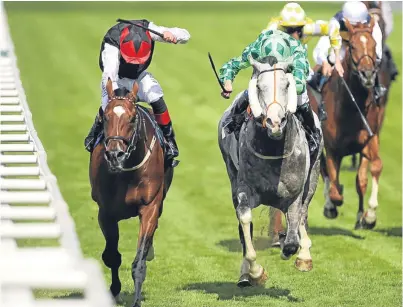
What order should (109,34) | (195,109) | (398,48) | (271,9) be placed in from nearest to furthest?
(109,34), (195,109), (398,48), (271,9)

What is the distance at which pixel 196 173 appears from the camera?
68.9 feet

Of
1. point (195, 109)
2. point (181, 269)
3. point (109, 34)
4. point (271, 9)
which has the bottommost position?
point (271, 9)

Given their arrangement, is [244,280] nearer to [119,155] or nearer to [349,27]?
[119,155]

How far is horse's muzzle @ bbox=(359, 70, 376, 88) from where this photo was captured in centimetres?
1495

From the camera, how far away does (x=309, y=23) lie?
43.3 feet

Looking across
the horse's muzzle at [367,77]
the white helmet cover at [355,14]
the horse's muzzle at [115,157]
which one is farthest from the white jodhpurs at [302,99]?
the white helmet cover at [355,14]

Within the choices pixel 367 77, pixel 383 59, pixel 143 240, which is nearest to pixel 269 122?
pixel 143 240

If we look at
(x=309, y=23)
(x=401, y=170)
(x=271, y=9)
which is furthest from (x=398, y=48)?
(x=309, y=23)

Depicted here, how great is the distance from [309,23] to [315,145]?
196 cm

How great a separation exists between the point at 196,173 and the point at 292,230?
9809mm

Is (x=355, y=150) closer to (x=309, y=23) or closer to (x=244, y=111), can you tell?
(x=309, y=23)

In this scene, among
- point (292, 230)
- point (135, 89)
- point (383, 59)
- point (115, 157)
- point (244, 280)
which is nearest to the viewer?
point (115, 157)

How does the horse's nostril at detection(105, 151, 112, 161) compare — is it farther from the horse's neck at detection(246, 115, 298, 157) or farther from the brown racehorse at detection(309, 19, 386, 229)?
the brown racehorse at detection(309, 19, 386, 229)

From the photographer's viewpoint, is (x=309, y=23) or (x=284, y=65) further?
Answer: (x=309, y=23)
